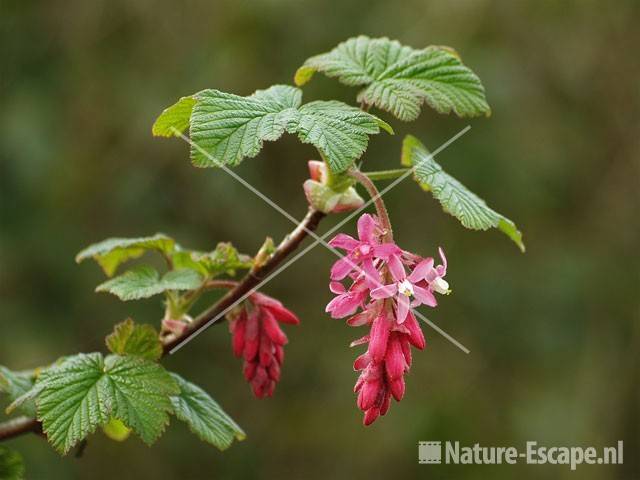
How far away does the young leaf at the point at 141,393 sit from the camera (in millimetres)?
866

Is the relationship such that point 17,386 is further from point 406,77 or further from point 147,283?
point 406,77

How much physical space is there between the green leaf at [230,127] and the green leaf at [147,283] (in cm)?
20

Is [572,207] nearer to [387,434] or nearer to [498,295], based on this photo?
[498,295]

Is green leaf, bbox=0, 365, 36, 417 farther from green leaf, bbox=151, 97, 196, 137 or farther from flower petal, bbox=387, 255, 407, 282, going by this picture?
flower petal, bbox=387, 255, 407, 282

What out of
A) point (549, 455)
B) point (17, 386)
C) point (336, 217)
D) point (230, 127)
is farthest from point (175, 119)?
point (549, 455)

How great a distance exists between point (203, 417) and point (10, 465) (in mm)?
213

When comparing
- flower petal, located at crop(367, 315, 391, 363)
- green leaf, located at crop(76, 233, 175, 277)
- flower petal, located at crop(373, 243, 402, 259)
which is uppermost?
green leaf, located at crop(76, 233, 175, 277)

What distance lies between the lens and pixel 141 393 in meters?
0.88

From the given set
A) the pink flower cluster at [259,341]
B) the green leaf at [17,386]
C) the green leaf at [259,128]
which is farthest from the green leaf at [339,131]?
the green leaf at [17,386]

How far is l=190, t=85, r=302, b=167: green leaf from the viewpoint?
2.60 feet

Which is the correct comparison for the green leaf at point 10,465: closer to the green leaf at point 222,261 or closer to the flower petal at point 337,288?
the green leaf at point 222,261

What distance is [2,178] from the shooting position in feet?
9.07

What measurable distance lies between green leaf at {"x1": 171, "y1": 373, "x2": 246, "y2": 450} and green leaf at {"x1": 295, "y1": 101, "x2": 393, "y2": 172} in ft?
1.02

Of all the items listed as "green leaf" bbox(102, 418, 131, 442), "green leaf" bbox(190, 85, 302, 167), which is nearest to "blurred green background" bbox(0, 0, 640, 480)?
"green leaf" bbox(102, 418, 131, 442)
